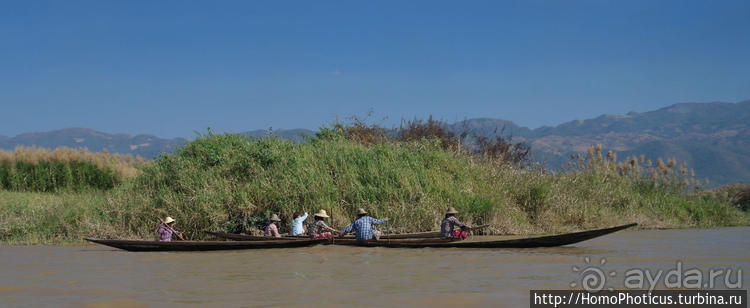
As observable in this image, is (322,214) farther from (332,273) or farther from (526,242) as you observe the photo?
(332,273)

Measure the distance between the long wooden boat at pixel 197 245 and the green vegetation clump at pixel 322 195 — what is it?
2.99m

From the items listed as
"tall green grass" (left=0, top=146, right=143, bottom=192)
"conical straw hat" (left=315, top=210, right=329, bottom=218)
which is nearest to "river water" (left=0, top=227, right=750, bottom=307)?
"conical straw hat" (left=315, top=210, right=329, bottom=218)

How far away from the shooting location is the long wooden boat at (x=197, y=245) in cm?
1579

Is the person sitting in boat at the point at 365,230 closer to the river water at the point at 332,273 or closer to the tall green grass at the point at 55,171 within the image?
the river water at the point at 332,273

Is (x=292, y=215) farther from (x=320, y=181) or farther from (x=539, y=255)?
(x=539, y=255)

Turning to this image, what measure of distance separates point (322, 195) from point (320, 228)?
79.4 inches

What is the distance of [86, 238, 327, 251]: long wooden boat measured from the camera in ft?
51.8

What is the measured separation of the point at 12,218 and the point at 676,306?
18.2 metres

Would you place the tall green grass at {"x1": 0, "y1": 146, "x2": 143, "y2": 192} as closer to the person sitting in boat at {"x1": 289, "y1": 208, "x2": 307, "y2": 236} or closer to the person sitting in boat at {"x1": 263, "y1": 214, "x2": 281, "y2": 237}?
the person sitting in boat at {"x1": 263, "y1": 214, "x2": 281, "y2": 237}

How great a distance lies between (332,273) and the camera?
12.2 meters

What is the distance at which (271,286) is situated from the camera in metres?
10.7

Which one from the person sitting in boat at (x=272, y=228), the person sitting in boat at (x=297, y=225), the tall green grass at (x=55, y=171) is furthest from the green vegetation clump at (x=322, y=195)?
the tall green grass at (x=55, y=171)

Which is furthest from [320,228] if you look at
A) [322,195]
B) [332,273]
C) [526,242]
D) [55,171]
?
[55,171]

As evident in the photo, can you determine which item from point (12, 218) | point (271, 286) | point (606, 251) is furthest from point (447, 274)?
point (12, 218)
